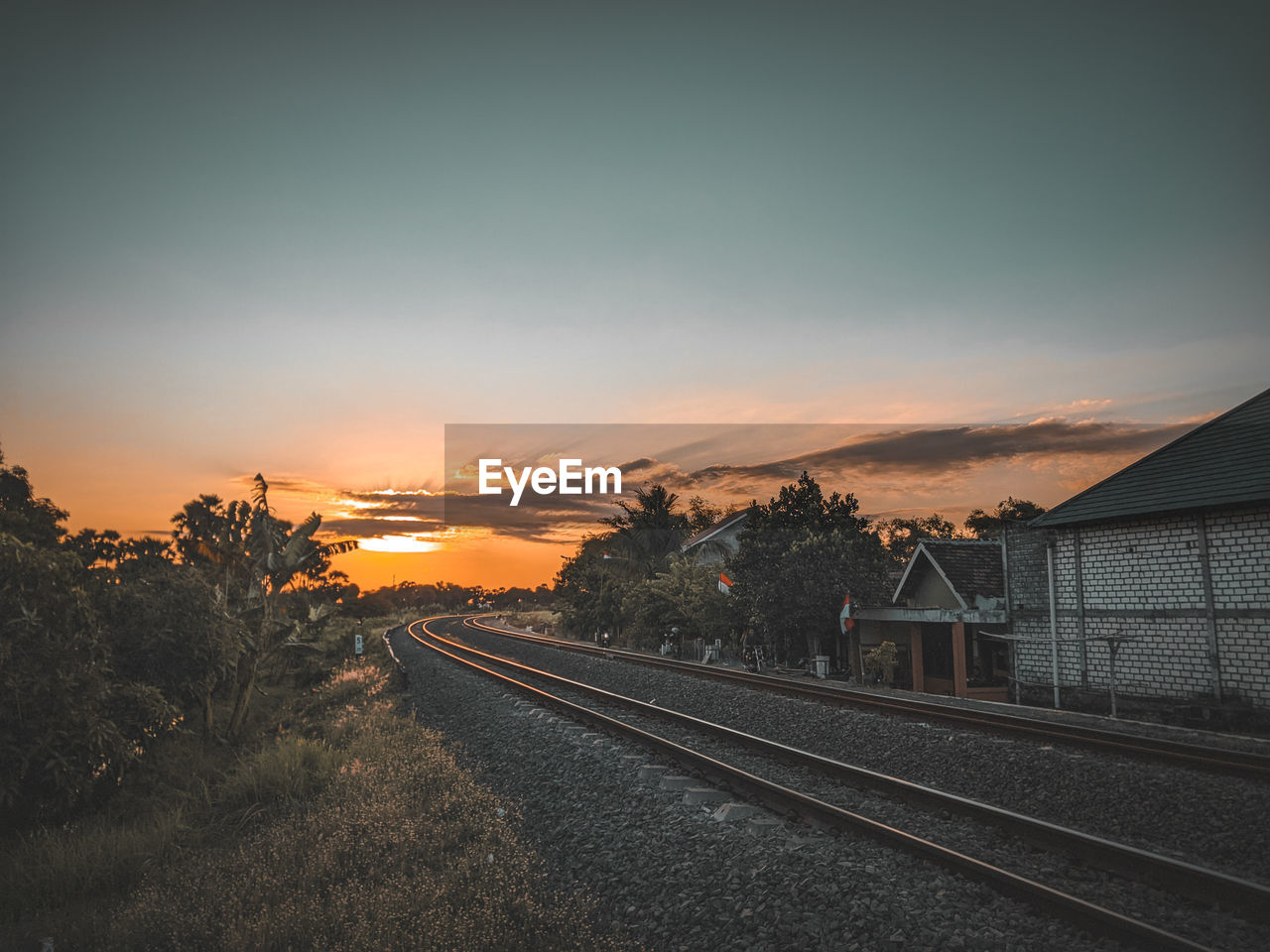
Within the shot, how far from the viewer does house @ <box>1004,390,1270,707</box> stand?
43.7 feet

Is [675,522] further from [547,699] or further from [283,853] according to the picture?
[283,853]

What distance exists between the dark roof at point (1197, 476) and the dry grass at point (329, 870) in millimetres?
14387

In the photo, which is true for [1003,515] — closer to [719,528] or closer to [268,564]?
[719,528]

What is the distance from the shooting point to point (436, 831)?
27.2 ft

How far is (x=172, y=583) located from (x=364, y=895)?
11981 millimetres

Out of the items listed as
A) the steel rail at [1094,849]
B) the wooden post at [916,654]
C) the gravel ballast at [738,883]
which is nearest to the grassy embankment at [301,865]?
the gravel ballast at [738,883]

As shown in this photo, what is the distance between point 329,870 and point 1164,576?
16122mm

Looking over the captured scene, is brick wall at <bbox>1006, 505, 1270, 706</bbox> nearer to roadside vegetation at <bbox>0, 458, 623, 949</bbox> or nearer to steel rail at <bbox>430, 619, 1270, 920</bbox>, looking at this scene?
steel rail at <bbox>430, 619, 1270, 920</bbox>

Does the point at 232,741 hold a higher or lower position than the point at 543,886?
lower

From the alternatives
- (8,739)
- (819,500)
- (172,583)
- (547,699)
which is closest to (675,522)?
(819,500)

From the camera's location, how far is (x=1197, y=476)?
14.8 meters

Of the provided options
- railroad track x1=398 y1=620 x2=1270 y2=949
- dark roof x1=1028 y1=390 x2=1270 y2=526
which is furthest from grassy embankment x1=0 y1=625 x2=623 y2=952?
dark roof x1=1028 y1=390 x2=1270 y2=526

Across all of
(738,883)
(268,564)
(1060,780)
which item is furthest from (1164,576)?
(268,564)

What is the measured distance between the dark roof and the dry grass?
14387 mm
